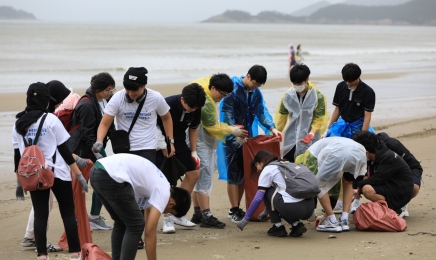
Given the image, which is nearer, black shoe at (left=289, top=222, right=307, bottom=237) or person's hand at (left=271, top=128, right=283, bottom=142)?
black shoe at (left=289, top=222, right=307, bottom=237)

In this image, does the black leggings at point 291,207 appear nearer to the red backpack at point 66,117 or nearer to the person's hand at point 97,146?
the person's hand at point 97,146

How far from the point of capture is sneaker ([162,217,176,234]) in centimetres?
629

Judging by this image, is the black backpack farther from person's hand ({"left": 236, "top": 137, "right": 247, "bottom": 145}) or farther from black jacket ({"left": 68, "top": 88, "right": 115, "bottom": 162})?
black jacket ({"left": 68, "top": 88, "right": 115, "bottom": 162})

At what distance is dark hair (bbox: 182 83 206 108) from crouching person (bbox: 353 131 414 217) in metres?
1.50

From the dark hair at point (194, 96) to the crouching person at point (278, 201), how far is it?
2.46 ft

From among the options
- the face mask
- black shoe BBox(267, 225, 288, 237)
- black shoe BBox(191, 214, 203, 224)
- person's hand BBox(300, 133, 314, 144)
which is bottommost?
black shoe BBox(191, 214, 203, 224)

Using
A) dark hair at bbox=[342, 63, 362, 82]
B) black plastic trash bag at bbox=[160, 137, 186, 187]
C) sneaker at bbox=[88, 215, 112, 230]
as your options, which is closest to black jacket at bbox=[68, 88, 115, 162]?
black plastic trash bag at bbox=[160, 137, 186, 187]

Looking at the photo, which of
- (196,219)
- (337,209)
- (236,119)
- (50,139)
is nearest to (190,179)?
(196,219)

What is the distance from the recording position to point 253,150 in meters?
6.74

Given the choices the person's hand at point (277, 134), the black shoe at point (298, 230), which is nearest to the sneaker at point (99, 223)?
the black shoe at point (298, 230)

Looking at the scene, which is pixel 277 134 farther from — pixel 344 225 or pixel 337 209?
pixel 344 225

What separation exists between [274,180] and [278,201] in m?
0.19

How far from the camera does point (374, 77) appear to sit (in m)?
25.7

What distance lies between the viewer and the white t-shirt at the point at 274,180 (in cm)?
586
